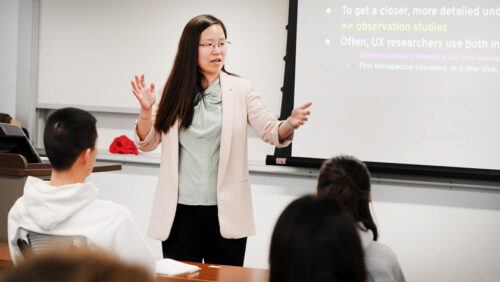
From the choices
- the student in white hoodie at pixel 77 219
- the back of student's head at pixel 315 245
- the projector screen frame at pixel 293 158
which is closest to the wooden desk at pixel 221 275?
the student in white hoodie at pixel 77 219

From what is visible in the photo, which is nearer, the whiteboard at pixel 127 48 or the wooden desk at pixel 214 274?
the wooden desk at pixel 214 274

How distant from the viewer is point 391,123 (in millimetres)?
4109

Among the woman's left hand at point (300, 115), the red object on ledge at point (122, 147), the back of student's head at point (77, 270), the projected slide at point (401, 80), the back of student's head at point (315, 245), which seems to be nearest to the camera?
the back of student's head at point (77, 270)

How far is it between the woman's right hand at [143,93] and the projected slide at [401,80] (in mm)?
1758

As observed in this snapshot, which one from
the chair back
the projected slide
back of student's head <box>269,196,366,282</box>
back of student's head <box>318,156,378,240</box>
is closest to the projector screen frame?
the projected slide

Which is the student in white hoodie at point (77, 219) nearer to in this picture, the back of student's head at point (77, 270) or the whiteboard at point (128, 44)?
the back of student's head at point (77, 270)

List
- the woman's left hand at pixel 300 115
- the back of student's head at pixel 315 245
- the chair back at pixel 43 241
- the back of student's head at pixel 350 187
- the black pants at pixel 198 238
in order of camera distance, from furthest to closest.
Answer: the black pants at pixel 198 238 → the woman's left hand at pixel 300 115 → the back of student's head at pixel 350 187 → the chair back at pixel 43 241 → the back of student's head at pixel 315 245

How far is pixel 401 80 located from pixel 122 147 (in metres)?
2.01

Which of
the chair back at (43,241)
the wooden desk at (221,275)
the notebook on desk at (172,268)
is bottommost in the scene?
the wooden desk at (221,275)

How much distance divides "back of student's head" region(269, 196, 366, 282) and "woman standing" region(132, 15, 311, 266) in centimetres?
137

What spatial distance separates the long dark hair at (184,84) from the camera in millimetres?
2604

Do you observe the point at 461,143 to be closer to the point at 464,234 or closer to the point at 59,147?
the point at 464,234

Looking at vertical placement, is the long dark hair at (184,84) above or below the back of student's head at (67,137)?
above

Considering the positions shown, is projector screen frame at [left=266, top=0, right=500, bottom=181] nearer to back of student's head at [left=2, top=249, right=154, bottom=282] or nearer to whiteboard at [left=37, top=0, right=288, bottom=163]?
whiteboard at [left=37, top=0, right=288, bottom=163]
